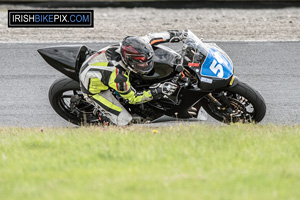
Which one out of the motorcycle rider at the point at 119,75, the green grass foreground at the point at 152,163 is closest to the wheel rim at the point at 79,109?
the motorcycle rider at the point at 119,75

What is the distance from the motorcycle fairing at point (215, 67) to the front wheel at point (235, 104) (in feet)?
0.72

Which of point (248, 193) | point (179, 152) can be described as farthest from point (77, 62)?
point (248, 193)

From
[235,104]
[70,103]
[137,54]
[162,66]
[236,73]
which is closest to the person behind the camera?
[137,54]

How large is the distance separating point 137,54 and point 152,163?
172 cm

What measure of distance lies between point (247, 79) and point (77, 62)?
358 centimetres

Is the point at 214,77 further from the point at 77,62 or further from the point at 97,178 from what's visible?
the point at 97,178

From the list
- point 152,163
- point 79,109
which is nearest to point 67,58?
point 79,109

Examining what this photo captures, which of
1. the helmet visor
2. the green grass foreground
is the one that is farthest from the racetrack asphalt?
the helmet visor

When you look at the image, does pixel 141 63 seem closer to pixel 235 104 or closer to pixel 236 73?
pixel 235 104

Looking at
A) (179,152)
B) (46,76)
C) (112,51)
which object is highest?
(112,51)

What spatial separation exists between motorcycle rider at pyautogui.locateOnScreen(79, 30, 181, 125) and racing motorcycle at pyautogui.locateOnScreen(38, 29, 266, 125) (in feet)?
0.41

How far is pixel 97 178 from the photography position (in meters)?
4.62

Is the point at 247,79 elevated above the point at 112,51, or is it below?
below

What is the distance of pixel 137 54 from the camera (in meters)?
6.41
